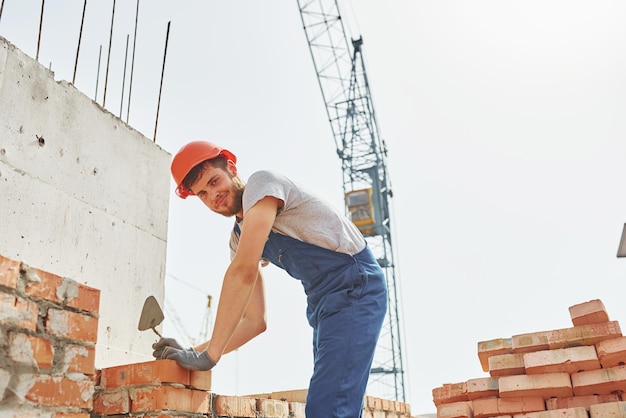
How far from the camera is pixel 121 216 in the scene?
3234mm

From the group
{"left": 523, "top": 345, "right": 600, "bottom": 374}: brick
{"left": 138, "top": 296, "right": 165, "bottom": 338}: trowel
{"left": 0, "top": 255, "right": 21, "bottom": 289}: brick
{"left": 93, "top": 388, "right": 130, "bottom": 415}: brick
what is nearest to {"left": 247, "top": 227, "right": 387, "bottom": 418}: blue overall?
{"left": 138, "top": 296, "right": 165, "bottom": 338}: trowel

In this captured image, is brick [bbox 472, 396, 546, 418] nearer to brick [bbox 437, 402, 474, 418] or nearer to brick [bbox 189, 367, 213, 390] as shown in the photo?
brick [bbox 437, 402, 474, 418]

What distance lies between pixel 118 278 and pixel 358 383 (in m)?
1.51

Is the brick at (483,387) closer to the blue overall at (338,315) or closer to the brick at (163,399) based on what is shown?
the blue overall at (338,315)

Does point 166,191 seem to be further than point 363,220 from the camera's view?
No

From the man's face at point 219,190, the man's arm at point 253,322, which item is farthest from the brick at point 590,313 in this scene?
the man's face at point 219,190

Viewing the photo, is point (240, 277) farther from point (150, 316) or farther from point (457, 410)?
point (457, 410)

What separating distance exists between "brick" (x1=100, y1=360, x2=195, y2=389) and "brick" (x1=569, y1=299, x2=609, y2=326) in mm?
2427

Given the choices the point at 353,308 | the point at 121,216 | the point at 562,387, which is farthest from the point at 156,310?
the point at 562,387

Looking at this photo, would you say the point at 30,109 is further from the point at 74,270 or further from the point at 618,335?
the point at 618,335

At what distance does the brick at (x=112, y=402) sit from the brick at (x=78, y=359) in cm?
27

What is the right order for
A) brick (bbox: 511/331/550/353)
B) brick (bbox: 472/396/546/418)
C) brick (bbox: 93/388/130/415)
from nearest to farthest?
1. brick (bbox: 93/388/130/415)
2. brick (bbox: 472/396/546/418)
3. brick (bbox: 511/331/550/353)

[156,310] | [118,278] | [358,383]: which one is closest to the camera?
[358,383]

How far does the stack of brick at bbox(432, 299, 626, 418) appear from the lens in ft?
11.6
